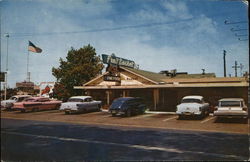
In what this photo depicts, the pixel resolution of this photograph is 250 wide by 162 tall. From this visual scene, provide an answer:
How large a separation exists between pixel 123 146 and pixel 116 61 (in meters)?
18.6

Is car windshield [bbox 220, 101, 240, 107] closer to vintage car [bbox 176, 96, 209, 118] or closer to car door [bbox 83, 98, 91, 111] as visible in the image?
vintage car [bbox 176, 96, 209, 118]

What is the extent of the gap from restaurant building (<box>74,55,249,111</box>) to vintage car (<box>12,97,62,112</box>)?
3.67 meters

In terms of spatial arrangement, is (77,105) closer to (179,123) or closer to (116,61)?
(116,61)

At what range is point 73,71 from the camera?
28.6 meters

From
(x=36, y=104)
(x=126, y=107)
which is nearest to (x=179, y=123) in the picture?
(x=126, y=107)

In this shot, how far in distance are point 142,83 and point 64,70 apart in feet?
34.1

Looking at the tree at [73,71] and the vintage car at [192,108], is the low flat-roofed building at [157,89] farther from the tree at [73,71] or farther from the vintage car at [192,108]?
the vintage car at [192,108]

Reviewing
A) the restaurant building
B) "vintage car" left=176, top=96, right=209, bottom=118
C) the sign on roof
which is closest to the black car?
the restaurant building

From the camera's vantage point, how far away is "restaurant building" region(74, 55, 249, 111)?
23.0 meters

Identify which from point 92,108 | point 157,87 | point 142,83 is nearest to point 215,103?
point 157,87

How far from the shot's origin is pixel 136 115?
20953 mm

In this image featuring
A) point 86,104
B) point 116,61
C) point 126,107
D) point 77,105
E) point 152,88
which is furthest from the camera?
point 116,61

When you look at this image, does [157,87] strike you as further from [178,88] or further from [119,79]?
[119,79]

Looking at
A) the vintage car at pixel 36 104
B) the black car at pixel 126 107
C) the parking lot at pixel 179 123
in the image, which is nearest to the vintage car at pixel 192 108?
the parking lot at pixel 179 123
